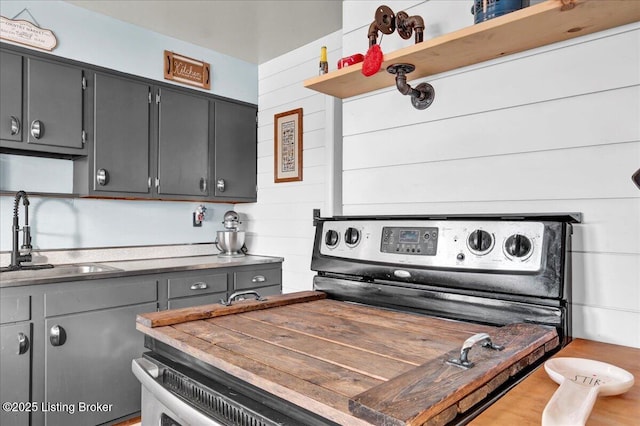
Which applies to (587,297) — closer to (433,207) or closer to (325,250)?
(433,207)

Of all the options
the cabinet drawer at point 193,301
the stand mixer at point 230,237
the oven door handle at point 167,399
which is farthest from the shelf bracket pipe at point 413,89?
the stand mixer at point 230,237

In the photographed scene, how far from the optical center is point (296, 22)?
2.87 meters

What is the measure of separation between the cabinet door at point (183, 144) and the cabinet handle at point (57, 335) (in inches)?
44.2

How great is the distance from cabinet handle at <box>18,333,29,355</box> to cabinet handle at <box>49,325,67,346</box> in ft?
0.33

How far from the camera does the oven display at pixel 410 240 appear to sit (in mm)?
1161

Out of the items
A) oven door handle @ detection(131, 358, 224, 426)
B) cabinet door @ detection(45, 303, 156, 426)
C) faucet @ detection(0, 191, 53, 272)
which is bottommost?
cabinet door @ detection(45, 303, 156, 426)

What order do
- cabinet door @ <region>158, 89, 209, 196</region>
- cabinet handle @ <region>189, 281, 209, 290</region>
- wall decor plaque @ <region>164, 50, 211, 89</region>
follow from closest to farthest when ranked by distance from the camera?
1. cabinet handle @ <region>189, 281, 209, 290</region>
2. cabinet door @ <region>158, 89, 209, 196</region>
3. wall decor plaque @ <region>164, 50, 211, 89</region>

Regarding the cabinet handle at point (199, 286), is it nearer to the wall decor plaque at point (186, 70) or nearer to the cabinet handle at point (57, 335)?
the cabinet handle at point (57, 335)

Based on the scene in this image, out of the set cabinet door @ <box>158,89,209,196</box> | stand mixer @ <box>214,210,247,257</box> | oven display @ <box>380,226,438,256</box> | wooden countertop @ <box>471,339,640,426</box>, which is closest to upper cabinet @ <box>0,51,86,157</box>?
cabinet door @ <box>158,89,209,196</box>

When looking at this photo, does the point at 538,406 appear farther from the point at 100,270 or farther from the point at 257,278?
the point at 257,278

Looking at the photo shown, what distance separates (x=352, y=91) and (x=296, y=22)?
1.59 meters

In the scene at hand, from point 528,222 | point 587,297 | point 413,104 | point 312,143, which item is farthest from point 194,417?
point 312,143

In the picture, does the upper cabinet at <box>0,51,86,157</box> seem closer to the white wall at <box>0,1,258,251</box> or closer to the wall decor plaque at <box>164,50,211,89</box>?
the white wall at <box>0,1,258,251</box>

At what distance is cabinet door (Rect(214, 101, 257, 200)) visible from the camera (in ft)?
10.8
